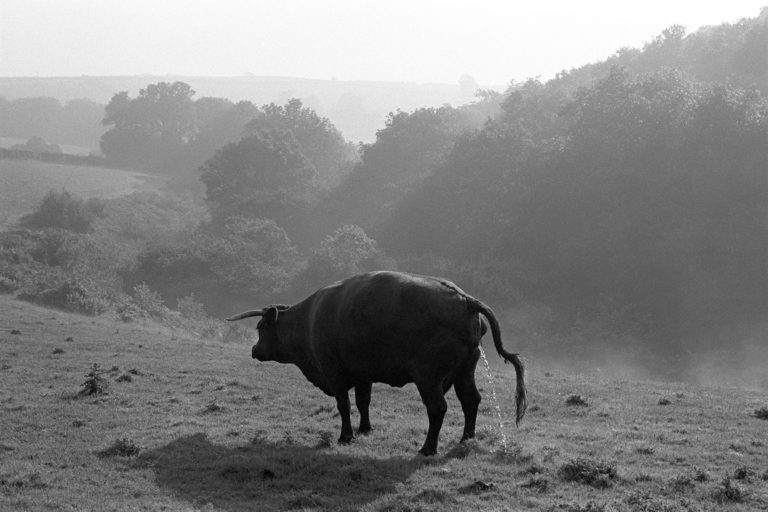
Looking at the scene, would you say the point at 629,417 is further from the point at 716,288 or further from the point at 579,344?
the point at 716,288

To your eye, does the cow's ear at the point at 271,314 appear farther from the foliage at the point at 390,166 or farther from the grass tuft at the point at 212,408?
the foliage at the point at 390,166

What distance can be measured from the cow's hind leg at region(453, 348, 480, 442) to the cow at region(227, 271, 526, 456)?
0.06 feet

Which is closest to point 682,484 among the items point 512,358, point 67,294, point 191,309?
point 512,358

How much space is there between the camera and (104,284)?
49.8m

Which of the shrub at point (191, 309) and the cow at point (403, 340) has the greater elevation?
the cow at point (403, 340)

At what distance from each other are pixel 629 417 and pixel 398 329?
22.2 feet

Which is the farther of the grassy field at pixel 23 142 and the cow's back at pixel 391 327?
the grassy field at pixel 23 142

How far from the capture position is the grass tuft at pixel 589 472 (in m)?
12.0

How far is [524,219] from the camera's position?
49531 mm

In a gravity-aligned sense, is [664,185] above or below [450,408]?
above

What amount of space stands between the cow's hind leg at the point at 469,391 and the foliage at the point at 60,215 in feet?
181

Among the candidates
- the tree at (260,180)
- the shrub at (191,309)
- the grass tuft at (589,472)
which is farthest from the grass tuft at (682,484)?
the tree at (260,180)

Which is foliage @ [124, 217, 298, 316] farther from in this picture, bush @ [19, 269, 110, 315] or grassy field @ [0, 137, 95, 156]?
grassy field @ [0, 137, 95, 156]

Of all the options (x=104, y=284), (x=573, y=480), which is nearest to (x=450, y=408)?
(x=573, y=480)
